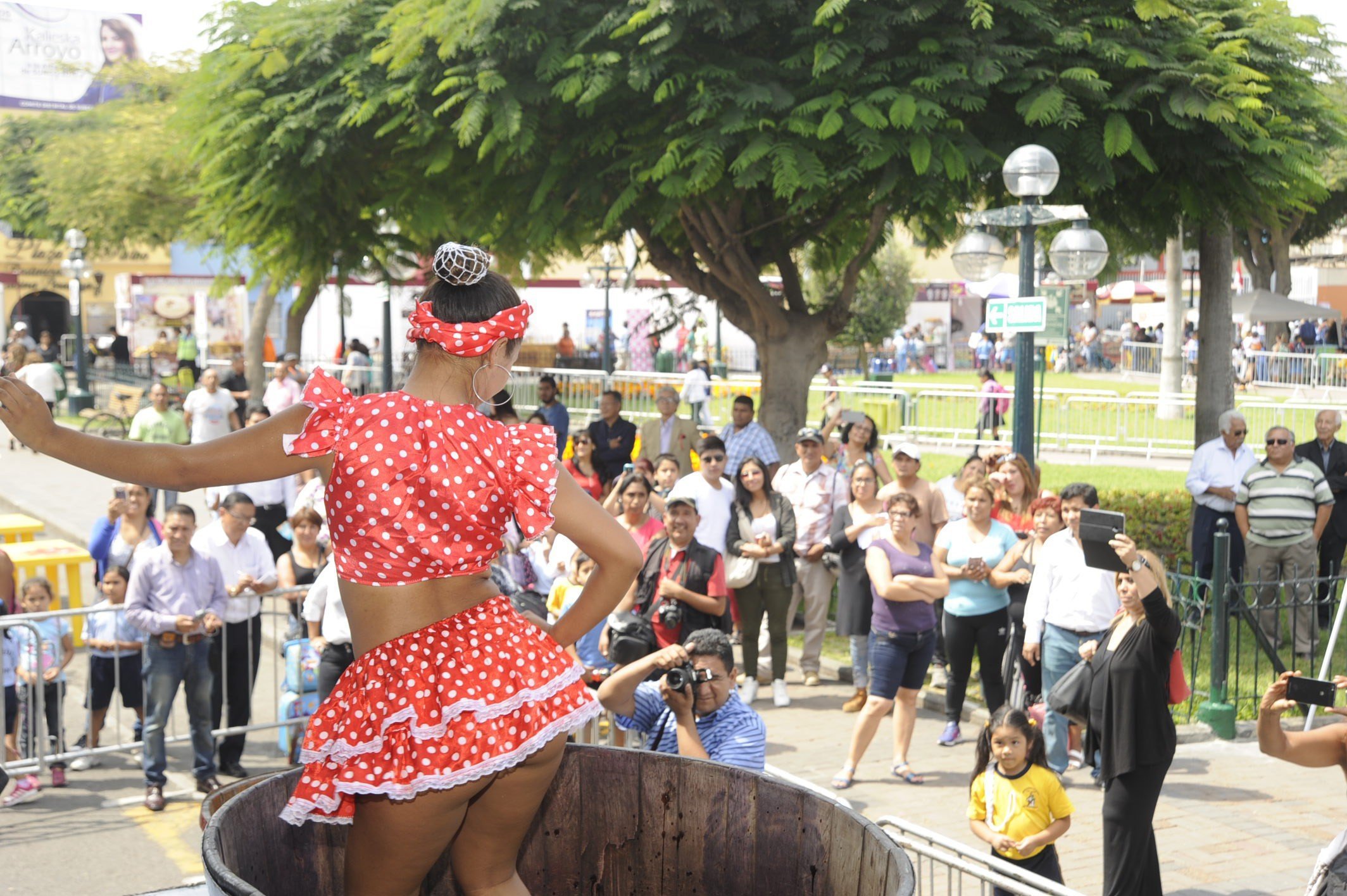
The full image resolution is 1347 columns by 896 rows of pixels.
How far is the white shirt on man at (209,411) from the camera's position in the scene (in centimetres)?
1526

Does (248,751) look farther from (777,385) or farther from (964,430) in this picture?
(964,430)

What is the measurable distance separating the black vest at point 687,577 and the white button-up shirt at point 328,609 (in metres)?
1.89

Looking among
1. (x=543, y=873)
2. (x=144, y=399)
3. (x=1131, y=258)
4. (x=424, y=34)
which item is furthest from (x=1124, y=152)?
(x=144, y=399)

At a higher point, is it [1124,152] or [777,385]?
[1124,152]

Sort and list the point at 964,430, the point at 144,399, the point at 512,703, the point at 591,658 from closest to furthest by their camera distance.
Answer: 1. the point at 512,703
2. the point at 591,658
3. the point at 964,430
4. the point at 144,399

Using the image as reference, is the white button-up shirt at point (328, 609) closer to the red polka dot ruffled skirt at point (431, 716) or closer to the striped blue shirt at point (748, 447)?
the red polka dot ruffled skirt at point (431, 716)

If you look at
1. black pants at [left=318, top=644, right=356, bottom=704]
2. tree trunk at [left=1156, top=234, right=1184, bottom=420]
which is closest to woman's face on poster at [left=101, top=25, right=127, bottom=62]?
tree trunk at [left=1156, top=234, right=1184, bottom=420]

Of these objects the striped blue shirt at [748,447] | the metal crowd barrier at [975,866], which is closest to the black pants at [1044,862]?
the metal crowd barrier at [975,866]

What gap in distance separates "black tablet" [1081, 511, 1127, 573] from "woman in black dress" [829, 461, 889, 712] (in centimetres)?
340

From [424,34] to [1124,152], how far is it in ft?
18.9

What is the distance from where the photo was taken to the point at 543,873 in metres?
3.14

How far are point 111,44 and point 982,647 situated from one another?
219 ft

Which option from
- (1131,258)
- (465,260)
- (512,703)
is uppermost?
(1131,258)

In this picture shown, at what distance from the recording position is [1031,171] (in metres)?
9.74
